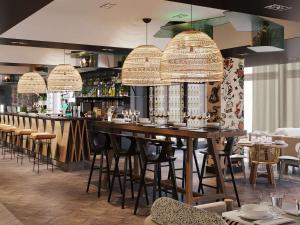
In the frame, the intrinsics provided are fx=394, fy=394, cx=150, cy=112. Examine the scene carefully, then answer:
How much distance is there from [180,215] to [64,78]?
7.64 m

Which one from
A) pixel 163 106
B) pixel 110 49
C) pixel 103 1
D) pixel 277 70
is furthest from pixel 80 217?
pixel 277 70

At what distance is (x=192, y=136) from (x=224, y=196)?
1.13 metres

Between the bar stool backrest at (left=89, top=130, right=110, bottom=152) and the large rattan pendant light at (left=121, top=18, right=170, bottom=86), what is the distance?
3.61 ft

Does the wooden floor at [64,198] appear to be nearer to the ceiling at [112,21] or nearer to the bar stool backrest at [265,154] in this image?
the bar stool backrest at [265,154]

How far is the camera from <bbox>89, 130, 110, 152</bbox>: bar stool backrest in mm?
6234

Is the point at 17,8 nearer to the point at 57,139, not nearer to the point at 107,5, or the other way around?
the point at 107,5

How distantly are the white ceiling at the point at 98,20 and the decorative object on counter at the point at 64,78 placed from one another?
0.89 meters

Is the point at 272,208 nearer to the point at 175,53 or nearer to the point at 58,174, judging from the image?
the point at 175,53

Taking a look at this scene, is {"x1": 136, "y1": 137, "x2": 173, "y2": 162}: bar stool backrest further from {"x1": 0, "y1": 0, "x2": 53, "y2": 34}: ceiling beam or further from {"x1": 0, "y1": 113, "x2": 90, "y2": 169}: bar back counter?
{"x1": 0, "y1": 113, "x2": 90, "y2": 169}: bar back counter

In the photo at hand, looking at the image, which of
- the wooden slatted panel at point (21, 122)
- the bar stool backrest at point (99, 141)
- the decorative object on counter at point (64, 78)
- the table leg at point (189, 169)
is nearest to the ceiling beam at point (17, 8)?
the bar stool backrest at point (99, 141)

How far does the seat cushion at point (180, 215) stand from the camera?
174 cm

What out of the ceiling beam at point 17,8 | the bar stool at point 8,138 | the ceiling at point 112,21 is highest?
the ceiling at point 112,21

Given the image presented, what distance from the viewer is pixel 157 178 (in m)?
5.86

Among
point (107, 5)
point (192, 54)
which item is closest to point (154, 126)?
point (192, 54)
